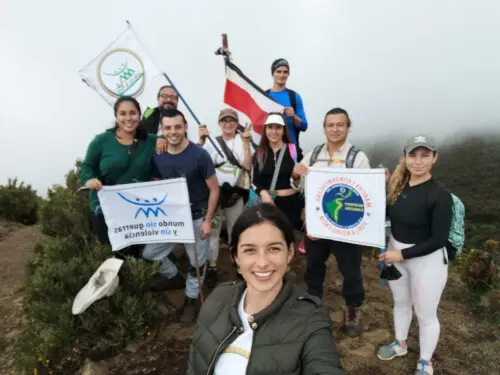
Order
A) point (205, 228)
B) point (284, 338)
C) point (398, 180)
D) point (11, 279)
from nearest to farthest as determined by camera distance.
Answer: point (284, 338)
point (398, 180)
point (205, 228)
point (11, 279)

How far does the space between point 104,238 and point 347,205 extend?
3633mm

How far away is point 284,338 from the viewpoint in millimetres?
1777

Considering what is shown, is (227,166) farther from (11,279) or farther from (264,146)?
(11,279)

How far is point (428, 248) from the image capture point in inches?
114

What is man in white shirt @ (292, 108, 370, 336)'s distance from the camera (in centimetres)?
360

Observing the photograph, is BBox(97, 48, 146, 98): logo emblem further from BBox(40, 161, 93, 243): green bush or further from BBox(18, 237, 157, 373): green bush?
BBox(18, 237, 157, 373): green bush

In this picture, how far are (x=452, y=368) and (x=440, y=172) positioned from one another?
68949mm

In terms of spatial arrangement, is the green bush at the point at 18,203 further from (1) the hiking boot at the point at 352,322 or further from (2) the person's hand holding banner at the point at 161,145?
(1) the hiking boot at the point at 352,322

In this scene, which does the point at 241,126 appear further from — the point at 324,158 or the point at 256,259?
the point at 256,259

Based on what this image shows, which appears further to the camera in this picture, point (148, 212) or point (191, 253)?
point (191, 253)

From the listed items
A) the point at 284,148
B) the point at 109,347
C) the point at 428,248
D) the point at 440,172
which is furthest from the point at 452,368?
the point at 440,172

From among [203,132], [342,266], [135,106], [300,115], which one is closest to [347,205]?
[342,266]

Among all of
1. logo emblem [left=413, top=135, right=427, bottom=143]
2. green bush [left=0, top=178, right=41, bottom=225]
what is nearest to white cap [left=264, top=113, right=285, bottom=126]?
logo emblem [left=413, top=135, right=427, bottom=143]

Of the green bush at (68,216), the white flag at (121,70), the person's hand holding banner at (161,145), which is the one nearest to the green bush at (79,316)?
the green bush at (68,216)
